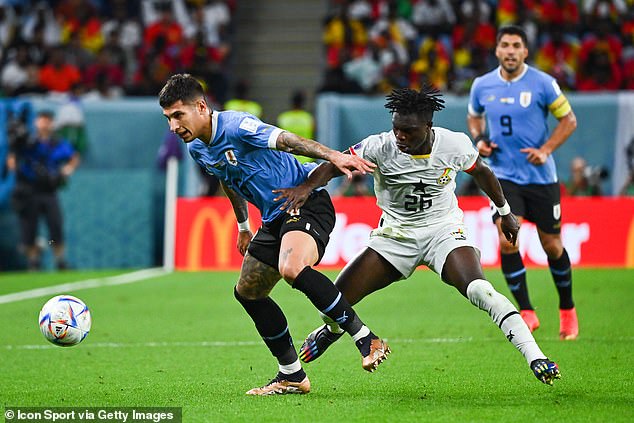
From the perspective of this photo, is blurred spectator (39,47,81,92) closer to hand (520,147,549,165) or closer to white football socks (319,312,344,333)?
hand (520,147,549,165)

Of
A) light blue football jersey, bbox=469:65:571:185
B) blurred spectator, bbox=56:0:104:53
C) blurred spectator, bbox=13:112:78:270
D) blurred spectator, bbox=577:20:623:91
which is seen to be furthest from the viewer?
blurred spectator, bbox=56:0:104:53

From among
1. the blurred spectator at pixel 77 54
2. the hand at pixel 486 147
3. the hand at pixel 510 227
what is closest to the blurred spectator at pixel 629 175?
the hand at pixel 486 147

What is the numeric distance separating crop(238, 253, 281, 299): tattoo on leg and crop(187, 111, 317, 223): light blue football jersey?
0.28m

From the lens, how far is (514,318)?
6.55 meters

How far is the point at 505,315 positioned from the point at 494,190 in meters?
0.94

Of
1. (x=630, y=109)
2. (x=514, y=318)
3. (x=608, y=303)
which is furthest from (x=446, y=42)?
(x=514, y=318)

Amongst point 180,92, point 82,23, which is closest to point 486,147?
point 180,92

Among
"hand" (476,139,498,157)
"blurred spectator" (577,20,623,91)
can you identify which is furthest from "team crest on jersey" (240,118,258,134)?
"blurred spectator" (577,20,623,91)

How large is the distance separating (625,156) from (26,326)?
379 inches

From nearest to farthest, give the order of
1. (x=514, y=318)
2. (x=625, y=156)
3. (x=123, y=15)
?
1. (x=514, y=318)
2. (x=625, y=156)
3. (x=123, y=15)

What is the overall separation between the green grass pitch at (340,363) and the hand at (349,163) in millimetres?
1357

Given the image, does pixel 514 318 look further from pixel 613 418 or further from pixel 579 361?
pixel 579 361

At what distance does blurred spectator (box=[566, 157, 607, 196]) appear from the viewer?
53.7 ft

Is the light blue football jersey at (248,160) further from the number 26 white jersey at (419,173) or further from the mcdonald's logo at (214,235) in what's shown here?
the mcdonald's logo at (214,235)
